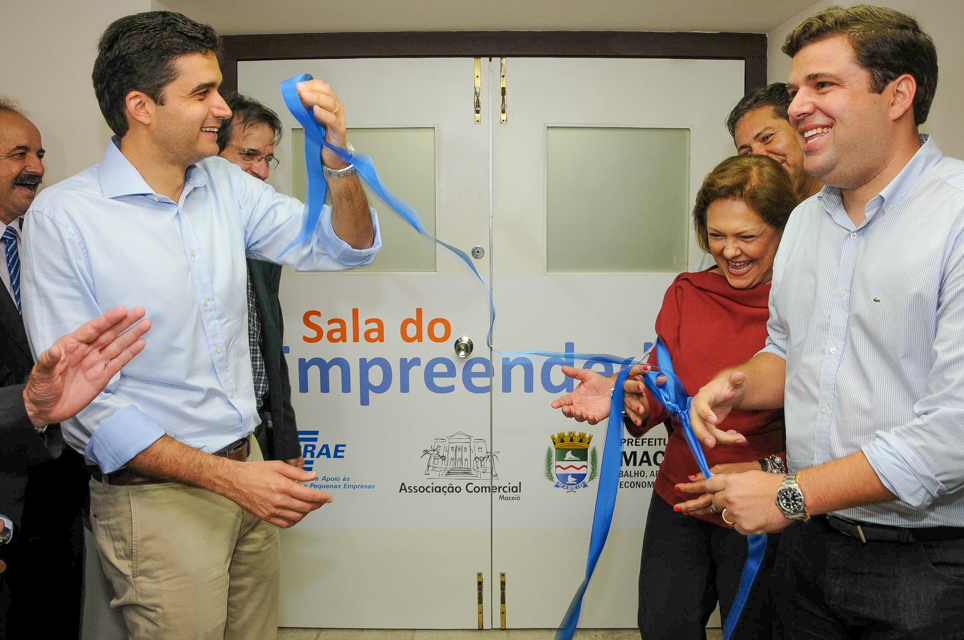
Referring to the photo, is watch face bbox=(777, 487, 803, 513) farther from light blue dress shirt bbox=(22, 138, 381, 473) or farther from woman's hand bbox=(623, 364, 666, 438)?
light blue dress shirt bbox=(22, 138, 381, 473)

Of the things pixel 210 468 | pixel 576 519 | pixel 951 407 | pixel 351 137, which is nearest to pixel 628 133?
pixel 351 137

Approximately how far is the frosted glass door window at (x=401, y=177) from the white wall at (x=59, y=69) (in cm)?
68

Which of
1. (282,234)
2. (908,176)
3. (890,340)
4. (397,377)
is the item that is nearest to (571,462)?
(397,377)

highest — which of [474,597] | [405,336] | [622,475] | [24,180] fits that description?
[24,180]

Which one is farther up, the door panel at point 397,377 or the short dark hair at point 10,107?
the short dark hair at point 10,107

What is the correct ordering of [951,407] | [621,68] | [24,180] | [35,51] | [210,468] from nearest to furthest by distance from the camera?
1. [951,407]
2. [210,468]
3. [24,180]
4. [35,51]
5. [621,68]

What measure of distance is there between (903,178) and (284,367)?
67.4 inches

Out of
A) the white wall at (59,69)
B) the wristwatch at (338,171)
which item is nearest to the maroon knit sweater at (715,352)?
the wristwatch at (338,171)

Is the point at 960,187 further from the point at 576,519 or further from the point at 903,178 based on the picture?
the point at 576,519

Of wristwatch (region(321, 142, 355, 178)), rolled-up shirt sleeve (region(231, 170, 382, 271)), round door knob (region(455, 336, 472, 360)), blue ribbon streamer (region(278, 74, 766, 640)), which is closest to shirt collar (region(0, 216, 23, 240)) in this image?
rolled-up shirt sleeve (region(231, 170, 382, 271))

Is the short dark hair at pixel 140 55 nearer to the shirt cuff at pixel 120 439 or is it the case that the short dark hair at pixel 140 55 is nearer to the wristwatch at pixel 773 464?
the shirt cuff at pixel 120 439

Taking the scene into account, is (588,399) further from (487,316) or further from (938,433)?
(487,316)

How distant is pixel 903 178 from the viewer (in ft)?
4.14

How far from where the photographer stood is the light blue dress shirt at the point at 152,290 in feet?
4.57
